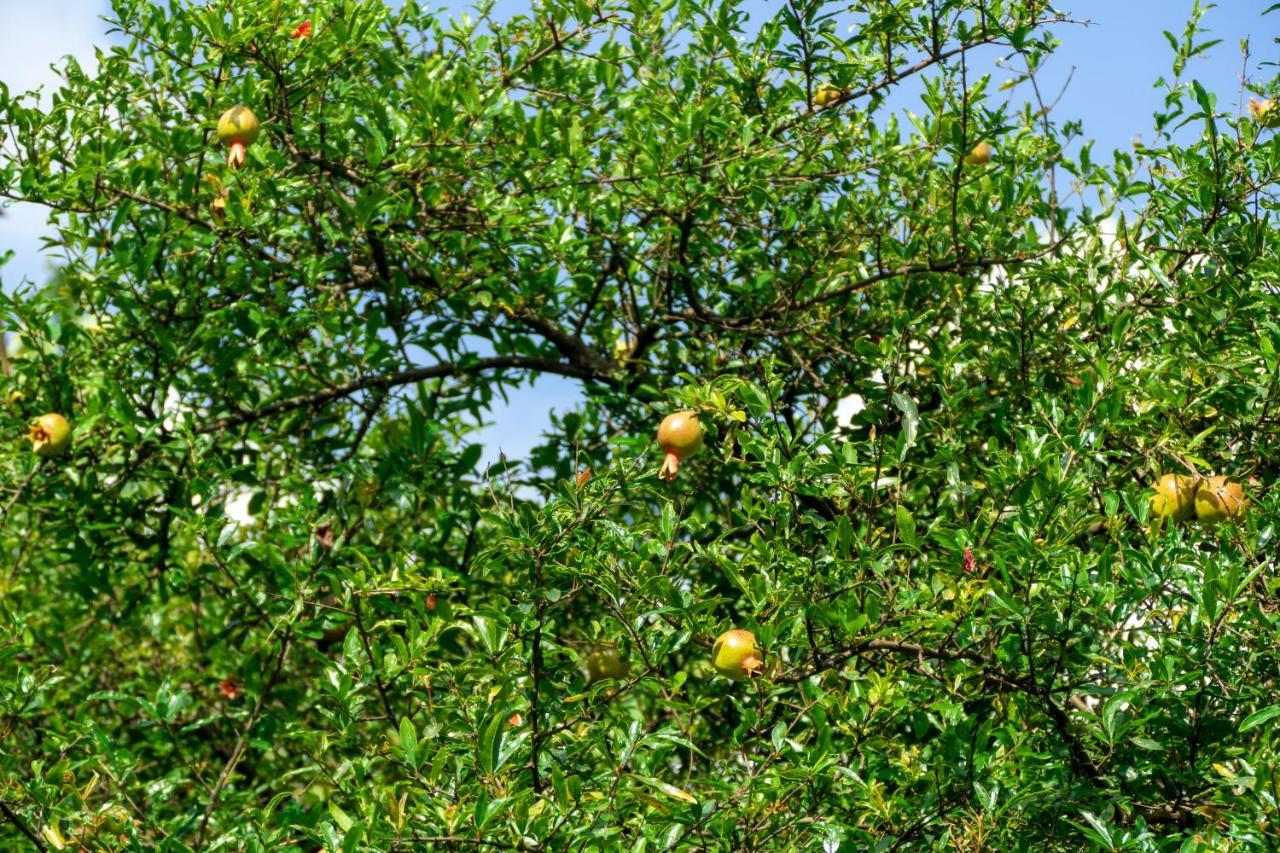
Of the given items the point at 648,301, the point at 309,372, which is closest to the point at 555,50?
the point at 648,301

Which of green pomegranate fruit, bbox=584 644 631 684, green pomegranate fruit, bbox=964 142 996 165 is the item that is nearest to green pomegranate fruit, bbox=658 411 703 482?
green pomegranate fruit, bbox=584 644 631 684

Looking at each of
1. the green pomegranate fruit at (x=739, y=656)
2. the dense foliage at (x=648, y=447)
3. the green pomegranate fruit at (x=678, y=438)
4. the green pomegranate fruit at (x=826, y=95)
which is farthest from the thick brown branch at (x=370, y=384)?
the green pomegranate fruit at (x=739, y=656)

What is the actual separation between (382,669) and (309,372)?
4.66 feet

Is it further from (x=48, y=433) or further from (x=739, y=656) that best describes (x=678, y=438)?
(x=48, y=433)

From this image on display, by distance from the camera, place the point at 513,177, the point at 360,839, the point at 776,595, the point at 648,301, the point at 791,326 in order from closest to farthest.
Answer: the point at 360,839 < the point at 776,595 < the point at 513,177 < the point at 791,326 < the point at 648,301

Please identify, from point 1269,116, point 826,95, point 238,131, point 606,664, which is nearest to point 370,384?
point 238,131

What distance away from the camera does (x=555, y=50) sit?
3.33 meters

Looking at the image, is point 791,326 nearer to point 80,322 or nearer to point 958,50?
point 958,50

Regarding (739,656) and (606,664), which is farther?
(606,664)

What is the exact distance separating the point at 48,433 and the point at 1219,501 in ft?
8.67

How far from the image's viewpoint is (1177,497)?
225 cm

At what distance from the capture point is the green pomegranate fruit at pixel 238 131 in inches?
114

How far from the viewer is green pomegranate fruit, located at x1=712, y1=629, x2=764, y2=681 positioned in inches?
78.3

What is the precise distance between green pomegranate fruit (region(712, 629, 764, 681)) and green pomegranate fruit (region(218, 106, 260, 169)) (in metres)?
1.70
